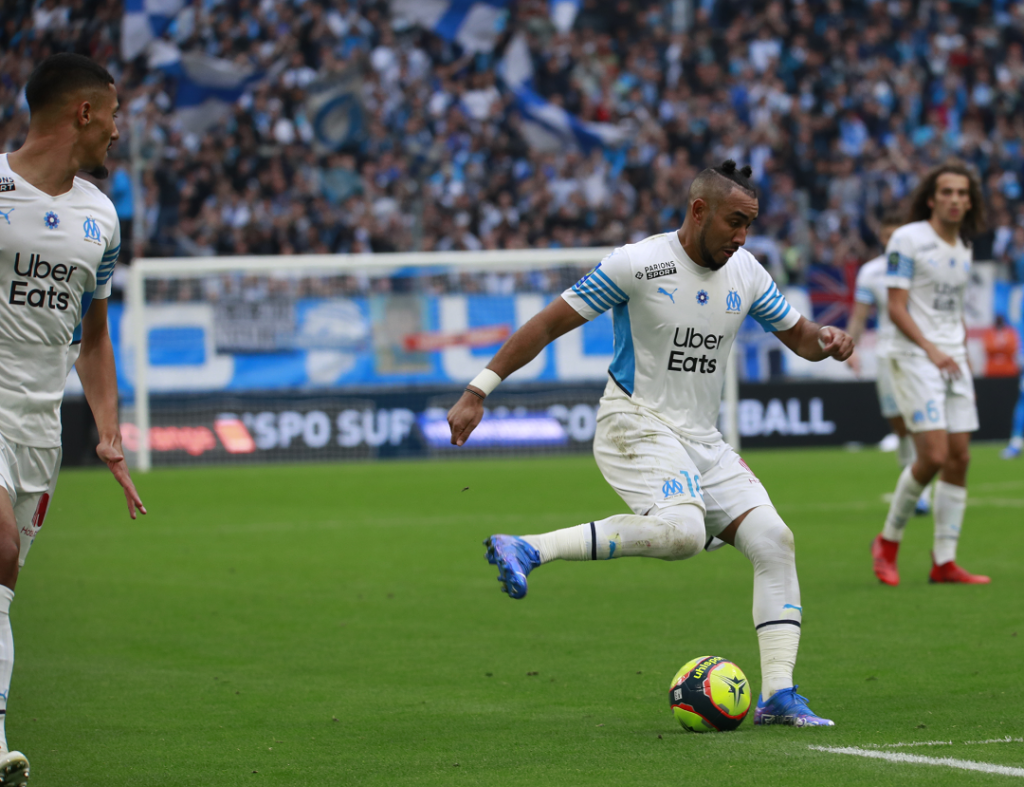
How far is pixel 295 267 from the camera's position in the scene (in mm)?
20047

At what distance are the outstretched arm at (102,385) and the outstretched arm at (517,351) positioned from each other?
1141mm

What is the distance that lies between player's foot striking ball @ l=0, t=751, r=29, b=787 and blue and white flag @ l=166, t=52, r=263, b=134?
67.7 ft

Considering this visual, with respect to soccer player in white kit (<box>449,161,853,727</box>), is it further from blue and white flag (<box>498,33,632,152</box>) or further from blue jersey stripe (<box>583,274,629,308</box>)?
blue and white flag (<box>498,33,632,152</box>)

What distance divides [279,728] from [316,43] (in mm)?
22034

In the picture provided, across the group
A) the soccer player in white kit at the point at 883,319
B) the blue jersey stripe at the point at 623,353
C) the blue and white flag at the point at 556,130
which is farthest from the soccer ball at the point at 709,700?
the blue and white flag at the point at 556,130

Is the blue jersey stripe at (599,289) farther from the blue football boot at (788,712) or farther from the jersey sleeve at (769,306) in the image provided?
the blue football boot at (788,712)

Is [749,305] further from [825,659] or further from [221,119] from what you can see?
[221,119]

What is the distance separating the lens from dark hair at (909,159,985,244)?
8578 mm

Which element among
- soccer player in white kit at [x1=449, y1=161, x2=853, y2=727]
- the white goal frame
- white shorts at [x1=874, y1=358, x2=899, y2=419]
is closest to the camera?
soccer player in white kit at [x1=449, y1=161, x2=853, y2=727]

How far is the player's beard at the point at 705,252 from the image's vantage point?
512 centimetres

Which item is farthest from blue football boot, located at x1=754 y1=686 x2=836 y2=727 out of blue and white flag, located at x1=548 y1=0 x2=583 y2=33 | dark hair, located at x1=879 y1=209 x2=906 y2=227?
blue and white flag, located at x1=548 y1=0 x2=583 y2=33

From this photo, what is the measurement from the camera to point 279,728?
16.8 feet

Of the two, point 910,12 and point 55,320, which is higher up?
point 910,12

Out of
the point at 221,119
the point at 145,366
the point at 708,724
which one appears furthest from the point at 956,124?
the point at 708,724
